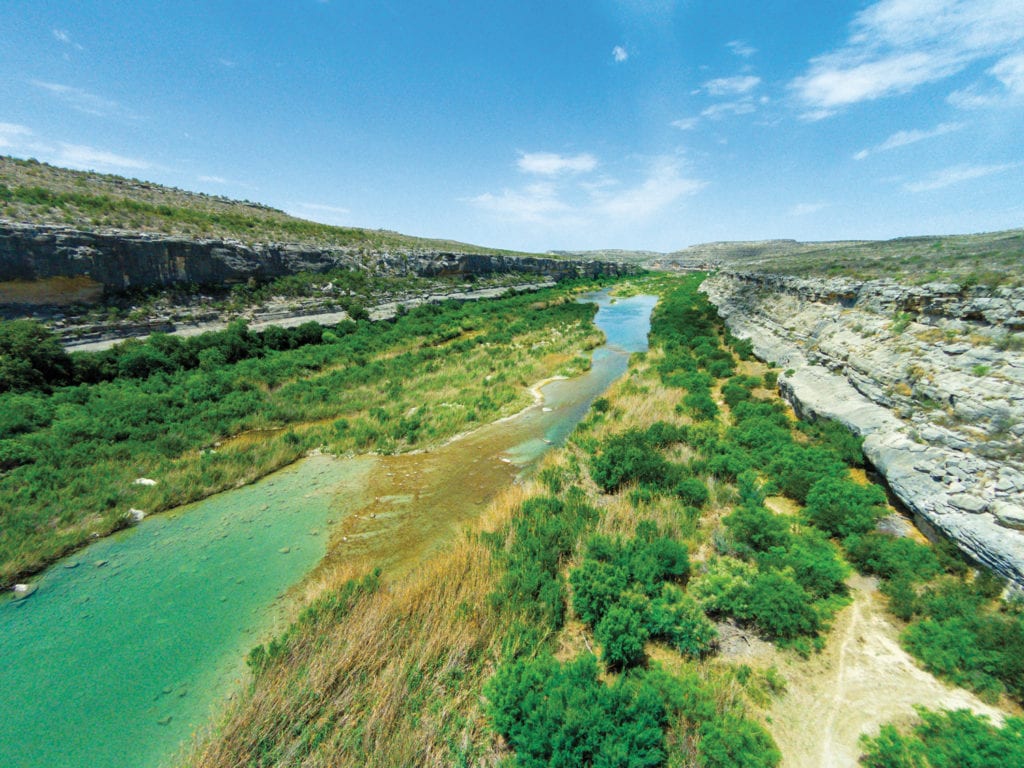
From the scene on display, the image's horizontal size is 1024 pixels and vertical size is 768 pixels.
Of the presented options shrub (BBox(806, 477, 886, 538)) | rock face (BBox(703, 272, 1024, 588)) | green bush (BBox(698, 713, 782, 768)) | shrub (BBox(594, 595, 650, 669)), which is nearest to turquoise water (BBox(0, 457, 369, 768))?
shrub (BBox(594, 595, 650, 669))

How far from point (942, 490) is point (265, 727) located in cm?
1391

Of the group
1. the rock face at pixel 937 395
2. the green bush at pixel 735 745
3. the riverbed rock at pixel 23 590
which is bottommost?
the riverbed rock at pixel 23 590

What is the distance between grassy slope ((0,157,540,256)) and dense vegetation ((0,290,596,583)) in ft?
44.3

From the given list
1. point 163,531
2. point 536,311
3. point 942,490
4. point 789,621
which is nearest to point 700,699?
point 789,621

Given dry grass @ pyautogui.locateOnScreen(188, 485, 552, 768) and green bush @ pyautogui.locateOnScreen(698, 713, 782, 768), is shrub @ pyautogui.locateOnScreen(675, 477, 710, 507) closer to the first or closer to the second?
green bush @ pyautogui.locateOnScreen(698, 713, 782, 768)

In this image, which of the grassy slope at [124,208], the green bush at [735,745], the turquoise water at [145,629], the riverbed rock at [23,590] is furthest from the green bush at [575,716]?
the grassy slope at [124,208]

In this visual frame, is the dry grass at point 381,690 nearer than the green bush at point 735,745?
No

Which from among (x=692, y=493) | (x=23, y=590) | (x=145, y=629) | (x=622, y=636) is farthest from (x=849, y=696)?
(x=23, y=590)

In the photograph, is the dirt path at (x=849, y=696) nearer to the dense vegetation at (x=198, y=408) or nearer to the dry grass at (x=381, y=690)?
the dry grass at (x=381, y=690)

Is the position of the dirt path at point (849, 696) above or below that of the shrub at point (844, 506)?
below

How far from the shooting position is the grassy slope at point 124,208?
25531 millimetres

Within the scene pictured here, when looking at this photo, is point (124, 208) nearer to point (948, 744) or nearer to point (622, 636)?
point (622, 636)

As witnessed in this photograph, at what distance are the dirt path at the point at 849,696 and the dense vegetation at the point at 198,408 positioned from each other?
514 inches

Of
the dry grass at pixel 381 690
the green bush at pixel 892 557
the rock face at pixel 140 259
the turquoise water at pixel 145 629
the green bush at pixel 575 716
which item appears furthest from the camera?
the rock face at pixel 140 259
